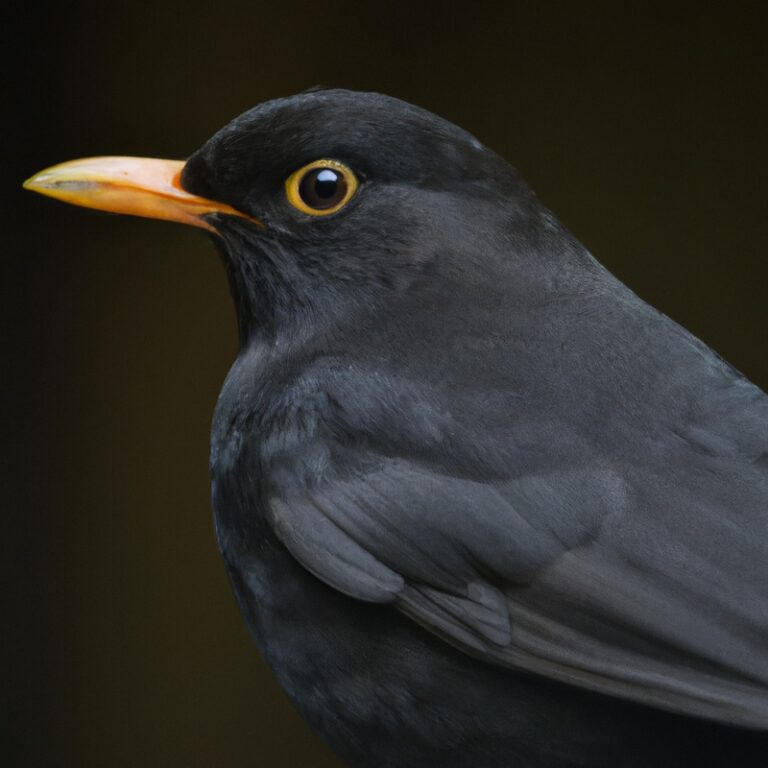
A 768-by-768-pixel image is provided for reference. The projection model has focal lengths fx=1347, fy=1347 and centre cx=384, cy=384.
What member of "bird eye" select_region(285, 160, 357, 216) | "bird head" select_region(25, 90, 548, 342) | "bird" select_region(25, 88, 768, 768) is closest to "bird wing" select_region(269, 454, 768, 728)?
"bird" select_region(25, 88, 768, 768)

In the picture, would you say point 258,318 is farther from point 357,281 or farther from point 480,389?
point 480,389

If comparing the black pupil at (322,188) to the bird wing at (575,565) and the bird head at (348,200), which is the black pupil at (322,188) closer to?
the bird head at (348,200)

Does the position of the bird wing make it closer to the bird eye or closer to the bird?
the bird

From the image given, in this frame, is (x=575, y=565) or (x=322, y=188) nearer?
(x=575, y=565)

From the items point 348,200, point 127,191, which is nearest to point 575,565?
point 348,200

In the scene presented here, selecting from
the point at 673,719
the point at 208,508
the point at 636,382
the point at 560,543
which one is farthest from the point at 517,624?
the point at 208,508

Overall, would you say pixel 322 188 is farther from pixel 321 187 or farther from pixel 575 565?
pixel 575 565

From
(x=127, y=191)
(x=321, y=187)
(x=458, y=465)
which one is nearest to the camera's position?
(x=458, y=465)
